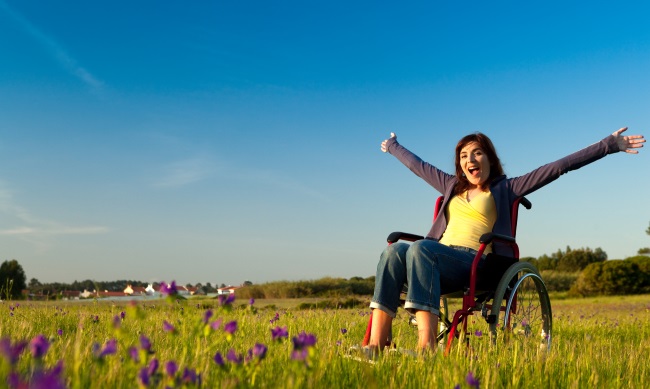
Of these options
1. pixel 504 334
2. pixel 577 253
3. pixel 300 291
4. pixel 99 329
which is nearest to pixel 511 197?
pixel 504 334

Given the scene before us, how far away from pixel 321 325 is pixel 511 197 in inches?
79.4

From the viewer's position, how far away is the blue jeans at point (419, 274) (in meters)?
3.37

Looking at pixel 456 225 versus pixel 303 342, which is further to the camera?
pixel 456 225

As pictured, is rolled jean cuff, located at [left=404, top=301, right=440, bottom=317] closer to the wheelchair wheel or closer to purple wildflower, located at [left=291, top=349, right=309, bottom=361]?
the wheelchair wheel

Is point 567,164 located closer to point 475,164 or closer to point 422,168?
point 475,164

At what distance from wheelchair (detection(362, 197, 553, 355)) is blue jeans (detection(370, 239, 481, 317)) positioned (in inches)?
4.4

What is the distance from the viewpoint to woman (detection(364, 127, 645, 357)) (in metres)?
3.40

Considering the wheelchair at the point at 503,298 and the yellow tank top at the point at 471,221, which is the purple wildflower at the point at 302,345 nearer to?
the wheelchair at the point at 503,298

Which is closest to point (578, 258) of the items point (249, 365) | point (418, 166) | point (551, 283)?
point (551, 283)

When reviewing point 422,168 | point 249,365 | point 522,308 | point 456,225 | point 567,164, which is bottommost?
point 249,365

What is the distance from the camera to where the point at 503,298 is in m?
3.77

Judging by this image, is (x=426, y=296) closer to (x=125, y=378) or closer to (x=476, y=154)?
(x=476, y=154)

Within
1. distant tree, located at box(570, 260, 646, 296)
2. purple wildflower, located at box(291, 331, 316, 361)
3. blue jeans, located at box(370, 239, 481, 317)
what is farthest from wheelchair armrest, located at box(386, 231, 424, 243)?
distant tree, located at box(570, 260, 646, 296)

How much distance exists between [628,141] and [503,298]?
5.40ft
